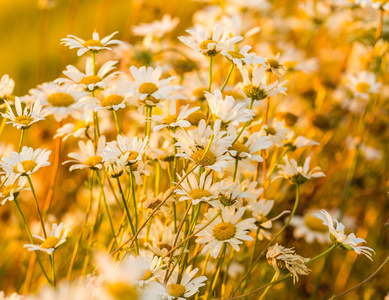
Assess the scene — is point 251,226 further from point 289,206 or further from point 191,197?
point 289,206

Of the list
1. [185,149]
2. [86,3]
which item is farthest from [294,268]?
[86,3]

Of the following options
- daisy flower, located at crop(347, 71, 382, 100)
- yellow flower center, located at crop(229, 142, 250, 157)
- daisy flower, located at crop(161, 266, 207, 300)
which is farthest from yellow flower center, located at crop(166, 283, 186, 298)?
daisy flower, located at crop(347, 71, 382, 100)

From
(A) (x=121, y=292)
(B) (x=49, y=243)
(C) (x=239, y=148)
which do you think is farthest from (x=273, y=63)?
(A) (x=121, y=292)

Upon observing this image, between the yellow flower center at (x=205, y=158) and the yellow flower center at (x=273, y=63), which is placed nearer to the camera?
the yellow flower center at (x=205, y=158)

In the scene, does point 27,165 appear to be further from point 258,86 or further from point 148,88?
point 258,86

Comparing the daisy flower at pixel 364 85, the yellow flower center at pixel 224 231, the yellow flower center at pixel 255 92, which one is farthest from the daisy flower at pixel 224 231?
A: the daisy flower at pixel 364 85

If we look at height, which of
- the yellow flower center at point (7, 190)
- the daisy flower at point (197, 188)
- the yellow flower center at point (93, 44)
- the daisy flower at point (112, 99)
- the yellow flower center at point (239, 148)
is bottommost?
the yellow flower center at point (7, 190)

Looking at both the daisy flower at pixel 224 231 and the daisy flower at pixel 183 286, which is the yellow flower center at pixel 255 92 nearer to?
the daisy flower at pixel 224 231
